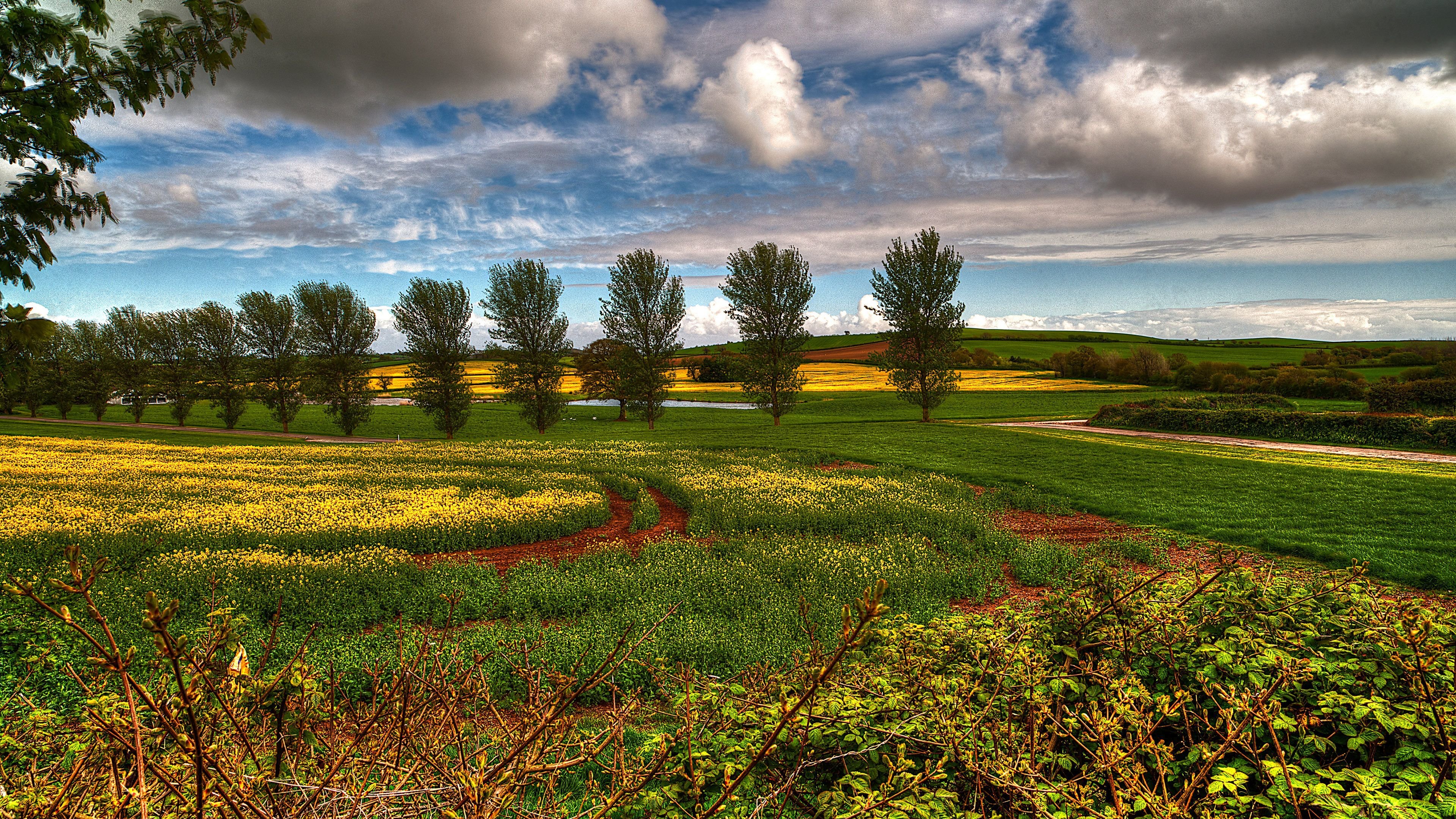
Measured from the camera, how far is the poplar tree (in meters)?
48.8

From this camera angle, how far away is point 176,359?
54250 millimetres

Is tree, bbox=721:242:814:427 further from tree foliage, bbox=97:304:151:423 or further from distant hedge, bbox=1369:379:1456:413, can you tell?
tree foliage, bbox=97:304:151:423

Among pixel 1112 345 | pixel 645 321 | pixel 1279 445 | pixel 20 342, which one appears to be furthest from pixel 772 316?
pixel 1112 345

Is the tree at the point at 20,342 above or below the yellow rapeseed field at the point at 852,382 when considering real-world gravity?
above

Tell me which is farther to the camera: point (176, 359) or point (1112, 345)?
point (1112, 345)

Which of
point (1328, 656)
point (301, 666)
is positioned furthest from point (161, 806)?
point (1328, 656)

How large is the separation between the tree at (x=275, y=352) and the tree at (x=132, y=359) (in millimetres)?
12837

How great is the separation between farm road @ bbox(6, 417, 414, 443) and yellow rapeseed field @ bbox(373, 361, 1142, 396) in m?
5.75

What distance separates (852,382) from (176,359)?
67281 mm

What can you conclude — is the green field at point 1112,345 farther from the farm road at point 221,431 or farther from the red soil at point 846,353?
the farm road at point 221,431

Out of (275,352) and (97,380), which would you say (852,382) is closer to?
(275,352)

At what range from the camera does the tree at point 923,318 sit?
37.8 meters

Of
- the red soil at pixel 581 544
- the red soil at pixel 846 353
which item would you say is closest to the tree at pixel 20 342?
the red soil at pixel 581 544

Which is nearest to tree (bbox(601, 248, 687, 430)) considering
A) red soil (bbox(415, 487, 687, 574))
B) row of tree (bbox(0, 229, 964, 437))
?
row of tree (bbox(0, 229, 964, 437))
